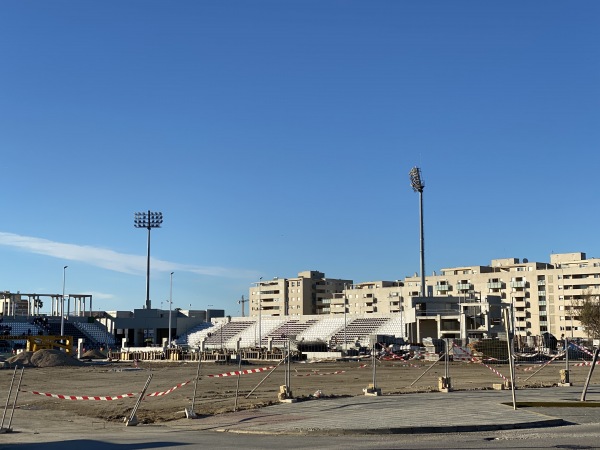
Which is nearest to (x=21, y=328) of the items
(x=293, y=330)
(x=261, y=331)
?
(x=261, y=331)

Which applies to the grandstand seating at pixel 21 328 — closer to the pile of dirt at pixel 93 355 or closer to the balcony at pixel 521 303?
the pile of dirt at pixel 93 355

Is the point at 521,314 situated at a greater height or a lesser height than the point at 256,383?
greater

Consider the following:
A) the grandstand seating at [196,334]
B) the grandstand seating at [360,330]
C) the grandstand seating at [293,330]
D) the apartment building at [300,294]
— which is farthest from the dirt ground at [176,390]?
the apartment building at [300,294]

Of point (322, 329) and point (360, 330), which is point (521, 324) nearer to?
point (322, 329)

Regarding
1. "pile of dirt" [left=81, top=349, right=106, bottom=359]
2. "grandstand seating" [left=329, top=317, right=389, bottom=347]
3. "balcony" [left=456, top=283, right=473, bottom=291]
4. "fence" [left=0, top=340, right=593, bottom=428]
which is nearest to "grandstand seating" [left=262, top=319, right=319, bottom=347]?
"grandstand seating" [left=329, top=317, right=389, bottom=347]

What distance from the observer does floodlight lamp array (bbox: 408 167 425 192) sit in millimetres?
118250

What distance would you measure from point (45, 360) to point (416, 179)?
72.0 metres

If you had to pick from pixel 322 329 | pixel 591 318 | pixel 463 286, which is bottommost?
pixel 322 329

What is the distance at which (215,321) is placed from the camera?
12306cm

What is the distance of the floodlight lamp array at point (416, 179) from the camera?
118250 mm

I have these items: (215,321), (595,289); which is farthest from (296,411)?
(595,289)

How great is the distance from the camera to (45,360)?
6188 centimetres

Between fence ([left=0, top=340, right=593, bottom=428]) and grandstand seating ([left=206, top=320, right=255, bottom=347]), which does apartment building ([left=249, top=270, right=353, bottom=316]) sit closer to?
grandstand seating ([left=206, top=320, right=255, bottom=347])

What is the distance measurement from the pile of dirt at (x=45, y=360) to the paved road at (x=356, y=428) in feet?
130
